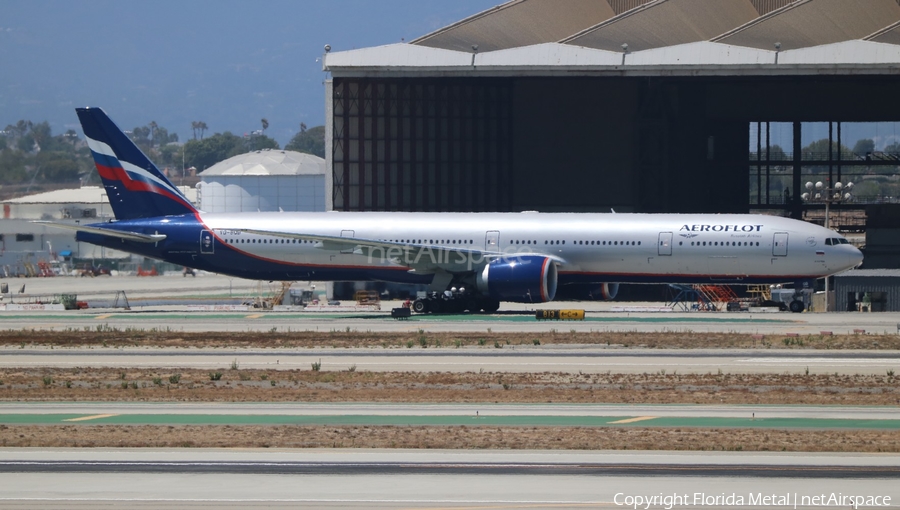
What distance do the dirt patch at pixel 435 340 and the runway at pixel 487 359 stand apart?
0.97 metres

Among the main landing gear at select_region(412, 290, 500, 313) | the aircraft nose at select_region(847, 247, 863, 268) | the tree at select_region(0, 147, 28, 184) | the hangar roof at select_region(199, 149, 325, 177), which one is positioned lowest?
the main landing gear at select_region(412, 290, 500, 313)

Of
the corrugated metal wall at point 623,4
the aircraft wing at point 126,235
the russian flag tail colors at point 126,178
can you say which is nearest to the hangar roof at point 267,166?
the corrugated metal wall at point 623,4

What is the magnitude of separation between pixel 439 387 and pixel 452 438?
6.44 m

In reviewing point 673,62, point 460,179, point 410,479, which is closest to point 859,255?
point 673,62

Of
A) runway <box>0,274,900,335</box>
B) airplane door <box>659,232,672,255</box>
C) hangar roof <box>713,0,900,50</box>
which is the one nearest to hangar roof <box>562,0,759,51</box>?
hangar roof <box>713,0,900,50</box>

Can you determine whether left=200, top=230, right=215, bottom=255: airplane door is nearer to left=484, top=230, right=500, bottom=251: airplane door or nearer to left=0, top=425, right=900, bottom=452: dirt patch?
left=484, top=230, right=500, bottom=251: airplane door

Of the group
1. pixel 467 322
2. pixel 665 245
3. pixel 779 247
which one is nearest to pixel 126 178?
pixel 467 322

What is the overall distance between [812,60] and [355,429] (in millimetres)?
42491

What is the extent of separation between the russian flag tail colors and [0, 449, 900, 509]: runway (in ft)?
109

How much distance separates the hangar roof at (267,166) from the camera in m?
108

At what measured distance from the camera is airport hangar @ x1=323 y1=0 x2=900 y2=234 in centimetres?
5684

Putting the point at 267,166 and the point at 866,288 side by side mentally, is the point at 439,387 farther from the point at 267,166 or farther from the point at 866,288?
the point at 267,166

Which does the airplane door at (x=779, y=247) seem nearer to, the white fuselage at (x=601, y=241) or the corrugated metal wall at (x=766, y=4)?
the white fuselage at (x=601, y=241)

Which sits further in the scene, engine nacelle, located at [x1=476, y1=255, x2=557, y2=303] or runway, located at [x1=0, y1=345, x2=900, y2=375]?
engine nacelle, located at [x1=476, y1=255, x2=557, y2=303]
